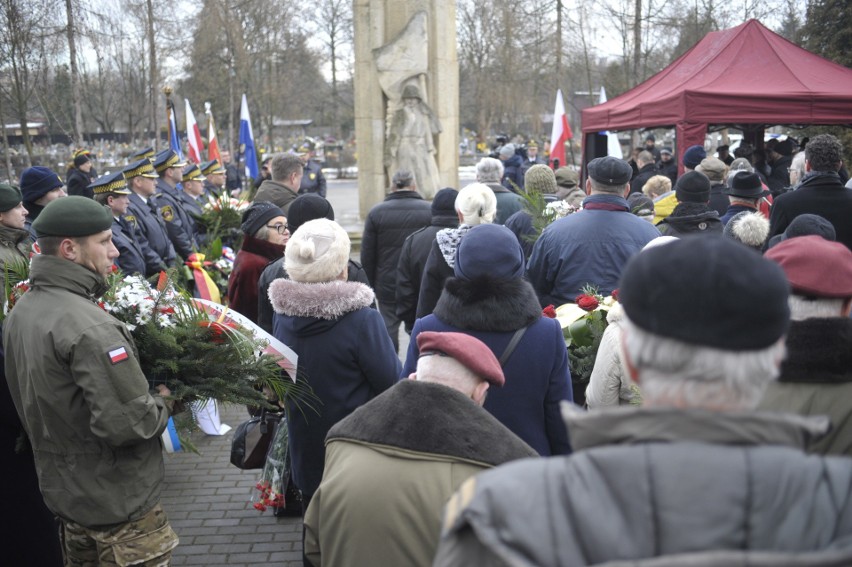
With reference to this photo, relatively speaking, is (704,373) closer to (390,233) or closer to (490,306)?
(490,306)

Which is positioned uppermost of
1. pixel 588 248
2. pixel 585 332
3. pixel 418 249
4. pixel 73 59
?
pixel 73 59

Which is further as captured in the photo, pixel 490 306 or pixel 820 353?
pixel 490 306

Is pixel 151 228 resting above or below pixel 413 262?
above

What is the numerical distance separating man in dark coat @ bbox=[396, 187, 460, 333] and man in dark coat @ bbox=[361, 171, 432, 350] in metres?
0.62

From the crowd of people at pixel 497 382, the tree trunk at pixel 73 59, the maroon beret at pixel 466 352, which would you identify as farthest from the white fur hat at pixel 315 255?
the tree trunk at pixel 73 59

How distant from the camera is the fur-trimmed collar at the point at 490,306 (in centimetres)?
326

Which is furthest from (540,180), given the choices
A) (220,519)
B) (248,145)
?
(248,145)

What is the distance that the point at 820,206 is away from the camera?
19.9 ft

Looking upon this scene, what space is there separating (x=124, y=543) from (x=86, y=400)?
0.62 metres

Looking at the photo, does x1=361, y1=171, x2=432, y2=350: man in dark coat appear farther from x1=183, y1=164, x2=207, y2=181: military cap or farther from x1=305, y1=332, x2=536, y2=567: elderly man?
x1=305, y1=332, x2=536, y2=567: elderly man

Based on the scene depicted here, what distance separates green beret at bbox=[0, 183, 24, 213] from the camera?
17.5 feet

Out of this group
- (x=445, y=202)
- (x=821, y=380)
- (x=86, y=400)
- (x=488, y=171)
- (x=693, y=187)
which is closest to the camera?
(x=821, y=380)

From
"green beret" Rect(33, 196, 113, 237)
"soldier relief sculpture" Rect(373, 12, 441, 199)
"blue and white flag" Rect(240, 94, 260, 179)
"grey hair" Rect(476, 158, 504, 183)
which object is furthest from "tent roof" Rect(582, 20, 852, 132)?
"blue and white flag" Rect(240, 94, 260, 179)

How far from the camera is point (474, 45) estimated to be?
44.7 m
